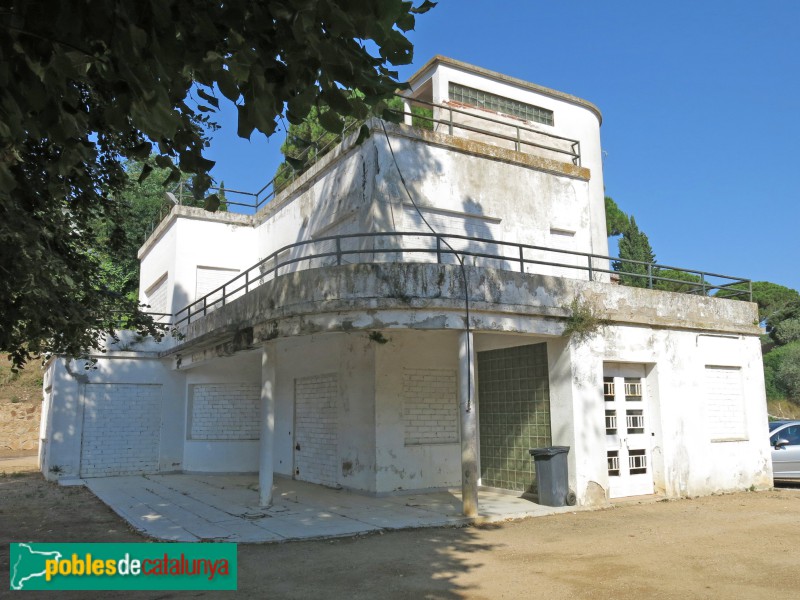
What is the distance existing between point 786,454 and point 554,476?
6806mm

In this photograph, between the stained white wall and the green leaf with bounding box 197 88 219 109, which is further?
the stained white wall

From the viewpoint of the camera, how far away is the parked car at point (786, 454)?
14.0 m

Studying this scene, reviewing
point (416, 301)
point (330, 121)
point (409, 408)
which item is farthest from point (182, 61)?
point (409, 408)

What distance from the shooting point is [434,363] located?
13156 millimetres

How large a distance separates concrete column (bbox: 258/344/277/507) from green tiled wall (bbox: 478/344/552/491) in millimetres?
4489

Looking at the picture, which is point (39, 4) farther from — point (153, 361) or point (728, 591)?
A: point (153, 361)

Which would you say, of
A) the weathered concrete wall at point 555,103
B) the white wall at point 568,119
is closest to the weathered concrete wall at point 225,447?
the weathered concrete wall at point 555,103

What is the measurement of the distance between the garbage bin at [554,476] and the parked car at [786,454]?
6382mm

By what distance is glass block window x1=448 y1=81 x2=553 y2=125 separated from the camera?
67.9 ft

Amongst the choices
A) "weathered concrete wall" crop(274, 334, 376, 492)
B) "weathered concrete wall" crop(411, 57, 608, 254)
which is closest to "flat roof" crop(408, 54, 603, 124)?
"weathered concrete wall" crop(411, 57, 608, 254)

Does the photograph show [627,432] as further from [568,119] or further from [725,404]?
[568,119]

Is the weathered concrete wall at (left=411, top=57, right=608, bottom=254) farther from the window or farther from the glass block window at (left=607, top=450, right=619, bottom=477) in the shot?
the glass block window at (left=607, top=450, right=619, bottom=477)

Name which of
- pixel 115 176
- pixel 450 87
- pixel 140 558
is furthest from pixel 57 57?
pixel 450 87

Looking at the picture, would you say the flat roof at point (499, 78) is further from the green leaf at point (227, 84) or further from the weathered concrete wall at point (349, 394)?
the green leaf at point (227, 84)
